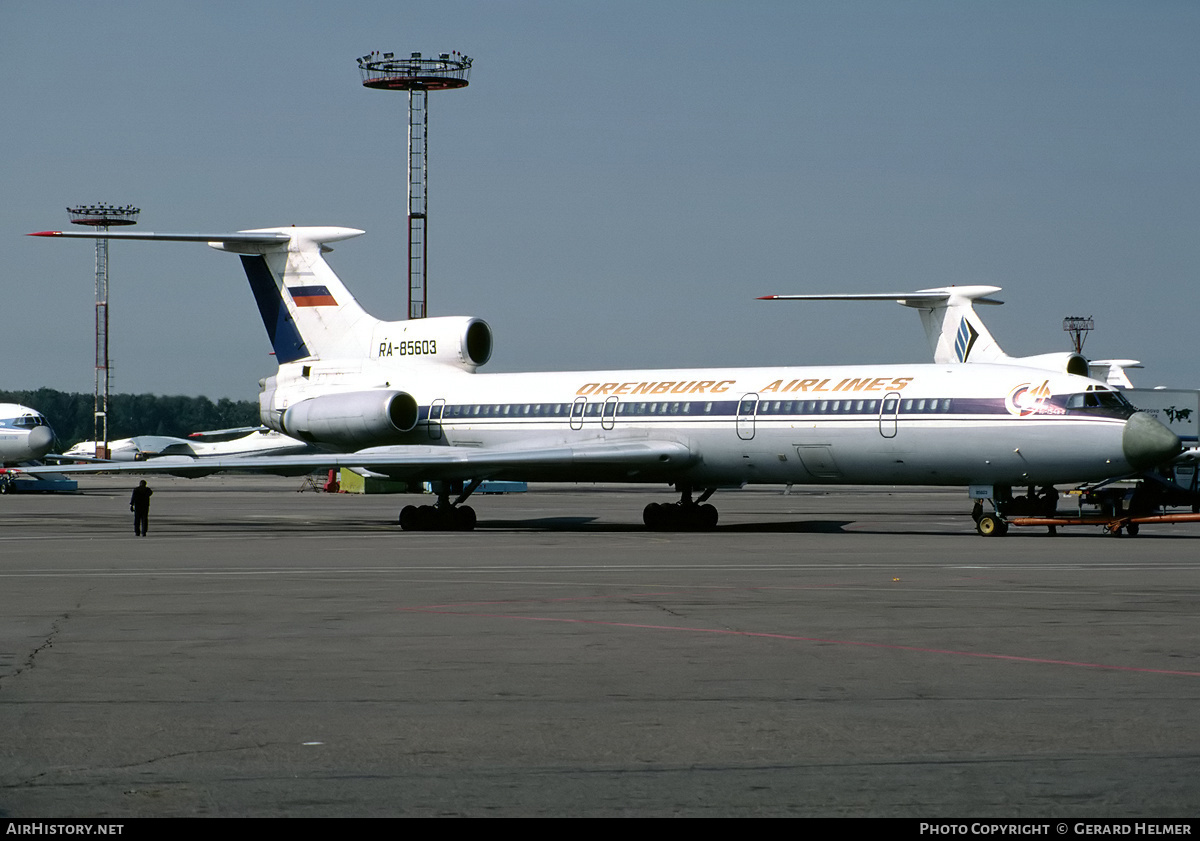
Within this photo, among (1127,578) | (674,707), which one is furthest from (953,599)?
(674,707)

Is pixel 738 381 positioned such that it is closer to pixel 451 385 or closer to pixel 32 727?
pixel 451 385

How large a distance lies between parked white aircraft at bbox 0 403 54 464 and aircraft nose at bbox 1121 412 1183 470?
46405 mm

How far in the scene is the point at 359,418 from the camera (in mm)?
32719

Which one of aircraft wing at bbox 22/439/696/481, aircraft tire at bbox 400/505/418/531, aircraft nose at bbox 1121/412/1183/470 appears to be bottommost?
aircraft tire at bbox 400/505/418/531

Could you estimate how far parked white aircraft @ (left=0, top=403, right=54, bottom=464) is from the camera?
5812 centimetres

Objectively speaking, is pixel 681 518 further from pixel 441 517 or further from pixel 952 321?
pixel 952 321

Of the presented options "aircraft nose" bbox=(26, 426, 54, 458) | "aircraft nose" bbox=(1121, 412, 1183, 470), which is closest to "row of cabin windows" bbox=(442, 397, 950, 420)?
"aircraft nose" bbox=(1121, 412, 1183, 470)

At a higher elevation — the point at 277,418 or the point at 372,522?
the point at 277,418

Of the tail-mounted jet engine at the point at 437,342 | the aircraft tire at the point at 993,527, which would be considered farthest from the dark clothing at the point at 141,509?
the aircraft tire at the point at 993,527

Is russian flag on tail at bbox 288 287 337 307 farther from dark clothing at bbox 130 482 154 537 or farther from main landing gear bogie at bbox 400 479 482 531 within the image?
dark clothing at bbox 130 482 154 537

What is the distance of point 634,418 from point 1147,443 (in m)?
10.7

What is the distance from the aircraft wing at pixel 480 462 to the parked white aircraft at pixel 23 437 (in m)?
30.1
